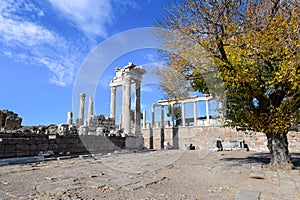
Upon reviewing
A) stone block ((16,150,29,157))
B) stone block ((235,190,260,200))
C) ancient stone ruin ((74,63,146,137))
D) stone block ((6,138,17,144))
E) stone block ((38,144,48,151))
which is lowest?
stone block ((235,190,260,200))

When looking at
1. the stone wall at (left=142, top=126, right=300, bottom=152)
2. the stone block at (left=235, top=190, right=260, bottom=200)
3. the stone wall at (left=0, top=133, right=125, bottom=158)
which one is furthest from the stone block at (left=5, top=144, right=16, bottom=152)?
the stone wall at (left=142, top=126, right=300, bottom=152)

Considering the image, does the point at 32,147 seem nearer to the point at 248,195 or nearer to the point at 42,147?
the point at 42,147

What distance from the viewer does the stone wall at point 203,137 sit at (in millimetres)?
17141

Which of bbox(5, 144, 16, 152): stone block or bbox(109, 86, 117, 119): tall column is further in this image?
bbox(109, 86, 117, 119): tall column

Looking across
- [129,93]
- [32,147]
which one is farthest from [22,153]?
[129,93]

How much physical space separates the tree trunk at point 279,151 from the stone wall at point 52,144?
34.9 ft

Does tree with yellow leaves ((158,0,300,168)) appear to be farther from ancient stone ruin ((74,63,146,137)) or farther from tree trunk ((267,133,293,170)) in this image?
ancient stone ruin ((74,63,146,137))

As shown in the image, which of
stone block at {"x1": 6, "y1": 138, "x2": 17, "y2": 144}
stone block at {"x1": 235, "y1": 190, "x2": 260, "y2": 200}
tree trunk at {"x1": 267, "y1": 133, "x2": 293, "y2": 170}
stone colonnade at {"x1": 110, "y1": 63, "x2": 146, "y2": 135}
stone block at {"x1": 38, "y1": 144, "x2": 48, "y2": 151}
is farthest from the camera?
stone colonnade at {"x1": 110, "y1": 63, "x2": 146, "y2": 135}

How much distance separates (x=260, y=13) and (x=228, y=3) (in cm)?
145

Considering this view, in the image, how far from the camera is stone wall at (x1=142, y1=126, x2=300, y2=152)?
1714 cm

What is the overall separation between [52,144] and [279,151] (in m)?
11.0

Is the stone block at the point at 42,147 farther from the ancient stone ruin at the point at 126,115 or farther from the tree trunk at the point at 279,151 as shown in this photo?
the tree trunk at the point at 279,151

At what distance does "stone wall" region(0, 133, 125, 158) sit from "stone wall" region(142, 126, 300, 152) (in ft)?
26.9

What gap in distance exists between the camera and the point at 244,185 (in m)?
4.79
